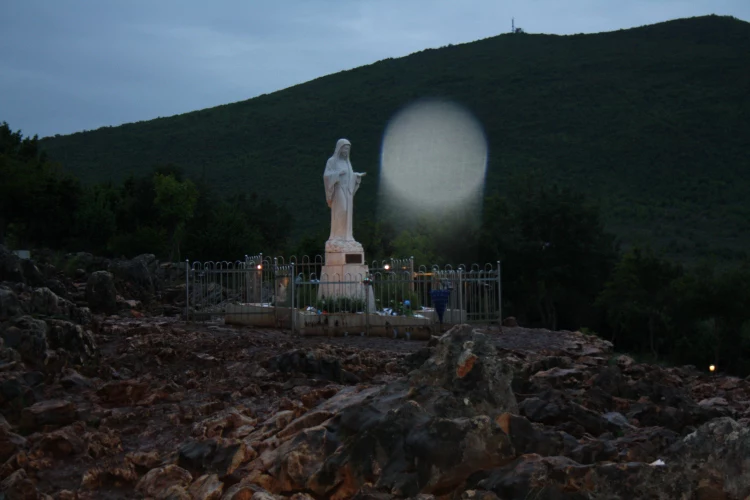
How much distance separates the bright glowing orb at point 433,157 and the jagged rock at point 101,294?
31.7 meters

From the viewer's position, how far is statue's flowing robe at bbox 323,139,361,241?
60.7 ft

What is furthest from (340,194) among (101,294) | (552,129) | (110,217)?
(552,129)

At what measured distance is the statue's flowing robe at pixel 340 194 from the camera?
1852 cm

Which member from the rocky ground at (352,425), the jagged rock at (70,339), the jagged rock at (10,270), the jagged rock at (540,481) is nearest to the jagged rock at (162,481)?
the rocky ground at (352,425)

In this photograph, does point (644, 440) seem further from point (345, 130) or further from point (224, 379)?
point (345, 130)


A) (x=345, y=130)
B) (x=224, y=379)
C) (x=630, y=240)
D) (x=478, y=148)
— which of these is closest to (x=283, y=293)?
(x=224, y=379)

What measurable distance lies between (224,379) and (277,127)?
58.2m

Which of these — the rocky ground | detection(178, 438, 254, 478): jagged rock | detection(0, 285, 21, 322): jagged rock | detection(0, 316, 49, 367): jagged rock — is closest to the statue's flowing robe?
the rocky ground

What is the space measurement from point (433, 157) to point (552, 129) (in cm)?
879

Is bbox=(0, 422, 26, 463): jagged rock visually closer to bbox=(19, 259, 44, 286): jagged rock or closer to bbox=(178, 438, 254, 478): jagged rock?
bbox=(178, 438, 254, 478): jagged rock

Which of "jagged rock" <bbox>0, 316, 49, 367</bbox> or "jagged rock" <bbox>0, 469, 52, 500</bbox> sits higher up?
"jagged rock" <bbox>0, 316, 49, 367</bbox>

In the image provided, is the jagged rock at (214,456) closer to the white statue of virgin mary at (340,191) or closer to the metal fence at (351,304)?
the metal fence at (351,304)

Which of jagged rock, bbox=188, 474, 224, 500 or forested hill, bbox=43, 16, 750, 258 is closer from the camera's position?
jagged rock, bbox=188, 474, 224, 500

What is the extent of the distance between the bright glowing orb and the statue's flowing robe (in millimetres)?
30139
